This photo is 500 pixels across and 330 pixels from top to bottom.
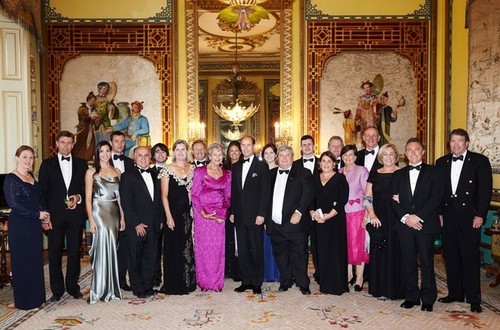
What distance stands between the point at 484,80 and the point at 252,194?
12.4 ft

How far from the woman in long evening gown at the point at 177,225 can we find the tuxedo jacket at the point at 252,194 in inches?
19.8

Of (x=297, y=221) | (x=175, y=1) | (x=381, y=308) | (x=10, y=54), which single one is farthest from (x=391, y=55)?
(x=10, y=54)

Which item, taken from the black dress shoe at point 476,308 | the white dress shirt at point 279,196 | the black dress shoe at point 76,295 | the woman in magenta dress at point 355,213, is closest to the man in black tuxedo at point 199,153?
the white dress shirt at point 279,196

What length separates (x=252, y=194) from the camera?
16.2 feet

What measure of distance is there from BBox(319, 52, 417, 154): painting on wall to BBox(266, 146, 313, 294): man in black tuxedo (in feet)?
9.91

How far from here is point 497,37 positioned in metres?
6.11

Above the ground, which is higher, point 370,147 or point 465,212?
point 370,147

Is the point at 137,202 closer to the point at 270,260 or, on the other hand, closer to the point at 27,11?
the point at 270,260

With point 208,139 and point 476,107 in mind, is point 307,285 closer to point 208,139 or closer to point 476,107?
point 476,107

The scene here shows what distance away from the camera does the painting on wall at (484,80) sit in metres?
6.16

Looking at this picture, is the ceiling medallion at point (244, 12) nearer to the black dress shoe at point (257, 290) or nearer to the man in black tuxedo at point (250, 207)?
the man in black tuxedo at point (250, 207)

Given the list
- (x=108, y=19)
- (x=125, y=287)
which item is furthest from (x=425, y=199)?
(x=108, y=19)

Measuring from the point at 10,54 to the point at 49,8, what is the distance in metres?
1.41

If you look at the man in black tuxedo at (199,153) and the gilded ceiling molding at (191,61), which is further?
the gilded ceiling molding at (191,61)
